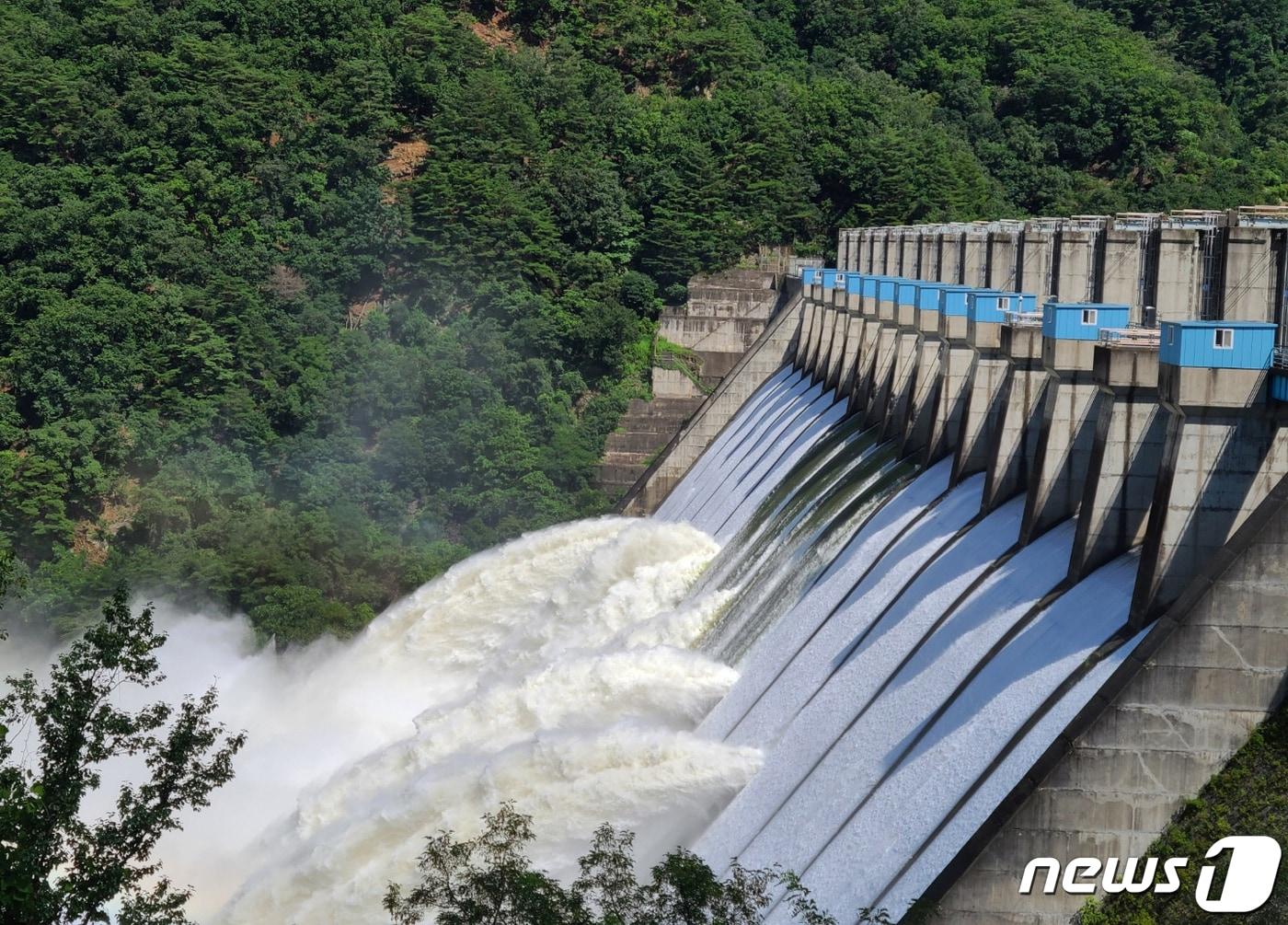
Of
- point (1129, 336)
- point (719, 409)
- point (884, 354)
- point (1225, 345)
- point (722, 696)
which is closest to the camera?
point (1225, 345)

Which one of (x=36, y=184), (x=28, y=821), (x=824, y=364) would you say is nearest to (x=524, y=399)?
(x=824, y=364)

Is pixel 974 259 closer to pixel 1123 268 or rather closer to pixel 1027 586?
pixel 1123 268

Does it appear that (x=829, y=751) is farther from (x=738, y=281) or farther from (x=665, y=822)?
(x=738, y=281)

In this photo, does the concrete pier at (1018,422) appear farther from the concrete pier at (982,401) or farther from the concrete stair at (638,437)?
the concrete stair at (638,437)

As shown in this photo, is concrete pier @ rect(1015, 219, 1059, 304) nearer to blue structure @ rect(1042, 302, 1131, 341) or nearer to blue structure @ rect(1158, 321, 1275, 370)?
blue structure @ rect(1042, 302, 1131, 341)

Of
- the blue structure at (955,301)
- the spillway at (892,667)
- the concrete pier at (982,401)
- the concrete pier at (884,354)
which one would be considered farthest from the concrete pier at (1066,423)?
the concrete pier at (884,354)

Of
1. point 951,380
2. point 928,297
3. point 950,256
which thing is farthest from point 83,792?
point 950,256

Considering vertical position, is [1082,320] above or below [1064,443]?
above

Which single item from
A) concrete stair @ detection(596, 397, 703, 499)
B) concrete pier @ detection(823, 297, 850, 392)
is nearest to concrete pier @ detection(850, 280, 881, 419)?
concrete pier @ detection(823, 297, 850, 392)
